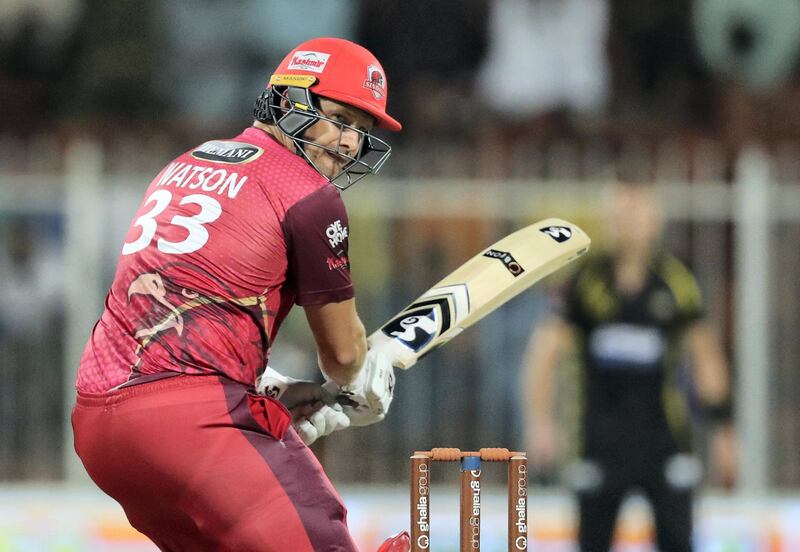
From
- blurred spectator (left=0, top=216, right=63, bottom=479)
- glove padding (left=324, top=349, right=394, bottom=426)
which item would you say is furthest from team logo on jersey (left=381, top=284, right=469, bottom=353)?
blurred spectator (left=0, top=216, right=63, bottom=479)

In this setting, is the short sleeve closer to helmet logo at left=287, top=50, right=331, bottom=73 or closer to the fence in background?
helmet logo at left=287, top=50, right=331, bottom=73

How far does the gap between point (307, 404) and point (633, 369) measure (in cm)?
254

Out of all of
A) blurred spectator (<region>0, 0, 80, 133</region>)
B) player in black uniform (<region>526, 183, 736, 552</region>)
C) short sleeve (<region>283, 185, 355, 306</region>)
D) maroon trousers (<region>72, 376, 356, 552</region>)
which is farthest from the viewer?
blurred spectator (<region>0, 0, 80, 133</region>)

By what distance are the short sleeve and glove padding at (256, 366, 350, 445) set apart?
470 millimetres

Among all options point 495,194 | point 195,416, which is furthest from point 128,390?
point 495,194

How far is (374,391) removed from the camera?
3.84 m

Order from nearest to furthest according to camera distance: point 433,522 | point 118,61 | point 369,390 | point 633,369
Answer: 1. point 369,390
2. point 633,369
3. point 433,522
4. point 118,61

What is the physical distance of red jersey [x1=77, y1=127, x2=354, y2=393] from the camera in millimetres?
3365

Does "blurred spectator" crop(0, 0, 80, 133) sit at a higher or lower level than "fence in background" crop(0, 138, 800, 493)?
higher

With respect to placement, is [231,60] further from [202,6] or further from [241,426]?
[241,426]

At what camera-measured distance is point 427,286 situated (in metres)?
7.04

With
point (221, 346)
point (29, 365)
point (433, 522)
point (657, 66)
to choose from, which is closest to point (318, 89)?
point (221, 346)

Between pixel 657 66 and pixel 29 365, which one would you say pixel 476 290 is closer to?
pixel 29 365

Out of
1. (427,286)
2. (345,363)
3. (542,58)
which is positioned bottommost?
(345,363)
